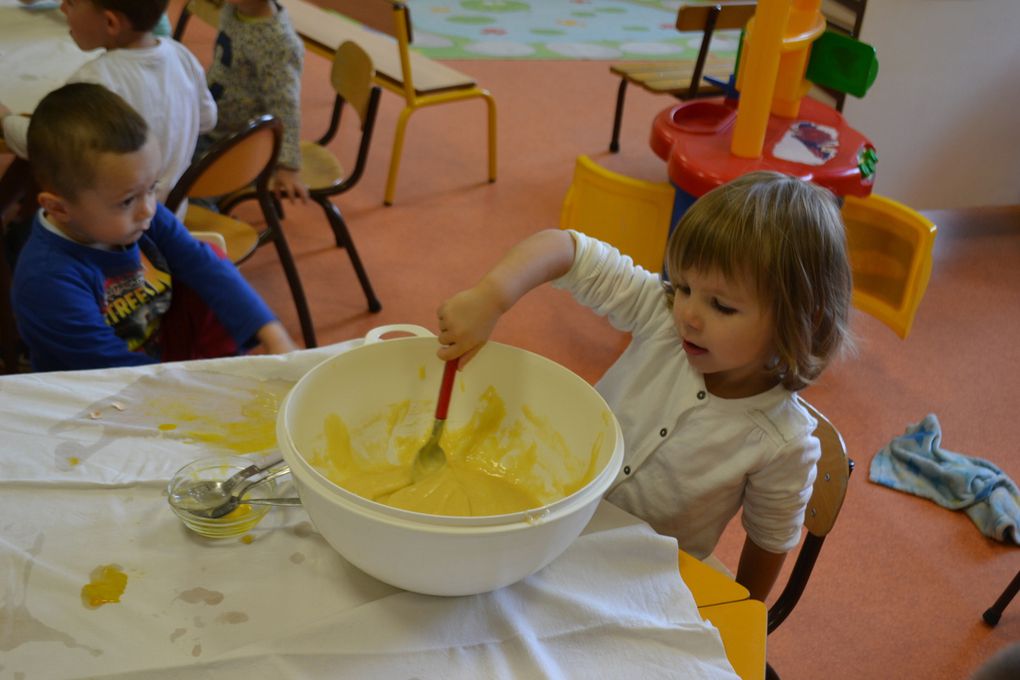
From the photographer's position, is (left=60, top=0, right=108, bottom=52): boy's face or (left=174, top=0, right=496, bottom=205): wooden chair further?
(left=174, top=0, right=496, bottom=205): wooden chair

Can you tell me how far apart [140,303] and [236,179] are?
50 cm

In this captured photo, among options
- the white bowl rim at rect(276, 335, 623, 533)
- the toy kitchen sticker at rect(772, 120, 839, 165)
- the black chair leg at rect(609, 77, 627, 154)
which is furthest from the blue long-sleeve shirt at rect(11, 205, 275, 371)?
the black chair leg at rect(609, 77, 627, 154)

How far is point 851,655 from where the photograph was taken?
170 centimetres

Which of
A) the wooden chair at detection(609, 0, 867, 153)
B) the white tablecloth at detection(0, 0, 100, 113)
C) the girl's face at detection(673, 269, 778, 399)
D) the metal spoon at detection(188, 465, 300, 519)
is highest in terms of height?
the girl's face at detection(673, 269, 778, 399)

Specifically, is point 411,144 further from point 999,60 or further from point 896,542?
point 896,542

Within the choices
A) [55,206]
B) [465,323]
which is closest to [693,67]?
[55,206]

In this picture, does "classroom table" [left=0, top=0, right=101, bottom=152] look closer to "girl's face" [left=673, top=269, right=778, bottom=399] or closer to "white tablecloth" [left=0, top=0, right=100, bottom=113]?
"white tablecloth" [left=0, top=0, right=100, bottom=113]

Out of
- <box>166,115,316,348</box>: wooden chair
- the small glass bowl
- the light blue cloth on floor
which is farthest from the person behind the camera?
the light blue cloth on floor

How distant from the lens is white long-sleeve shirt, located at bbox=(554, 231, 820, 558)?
101 centimetres

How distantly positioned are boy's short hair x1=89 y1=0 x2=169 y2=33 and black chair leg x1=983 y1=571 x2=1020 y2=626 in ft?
6.98

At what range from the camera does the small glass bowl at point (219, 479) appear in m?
0.81

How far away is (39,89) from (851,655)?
2.05 metres

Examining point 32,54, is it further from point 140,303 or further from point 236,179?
point 140,303

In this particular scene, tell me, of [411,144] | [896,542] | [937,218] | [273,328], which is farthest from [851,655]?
[411,144]
